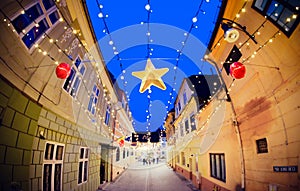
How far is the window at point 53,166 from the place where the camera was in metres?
5.25

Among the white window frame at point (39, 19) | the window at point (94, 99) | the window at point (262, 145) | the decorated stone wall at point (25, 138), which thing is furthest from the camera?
the window at point (94, 99)

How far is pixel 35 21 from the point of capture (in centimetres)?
425

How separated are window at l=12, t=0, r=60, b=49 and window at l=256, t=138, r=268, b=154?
638 cm

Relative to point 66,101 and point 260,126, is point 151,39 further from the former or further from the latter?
point 260,126

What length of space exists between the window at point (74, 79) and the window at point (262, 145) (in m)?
6.33

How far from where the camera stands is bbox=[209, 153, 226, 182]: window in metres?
7.80

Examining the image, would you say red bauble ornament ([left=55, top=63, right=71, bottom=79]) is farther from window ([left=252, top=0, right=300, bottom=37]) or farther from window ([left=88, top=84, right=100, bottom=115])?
window ([left=88, top=84, right=100, bottom=115])

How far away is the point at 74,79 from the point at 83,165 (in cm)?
396

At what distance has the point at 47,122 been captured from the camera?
17.0 feet

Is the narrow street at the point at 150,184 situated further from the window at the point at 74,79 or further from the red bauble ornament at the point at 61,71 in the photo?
the red bauble ornament at the point at 61,71

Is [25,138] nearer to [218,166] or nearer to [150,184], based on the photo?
[218,166]

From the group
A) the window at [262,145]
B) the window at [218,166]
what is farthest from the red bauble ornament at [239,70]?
the window at [218,166]

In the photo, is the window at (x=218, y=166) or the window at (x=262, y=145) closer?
the window at (x=262, y=145)

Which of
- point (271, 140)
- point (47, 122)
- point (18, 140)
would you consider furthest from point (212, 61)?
point (18, 140)
